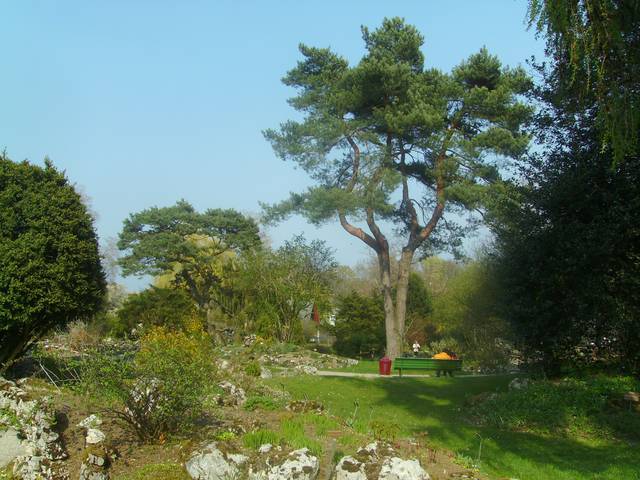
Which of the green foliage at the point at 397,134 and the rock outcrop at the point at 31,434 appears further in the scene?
the green foliage at the point at 397,134

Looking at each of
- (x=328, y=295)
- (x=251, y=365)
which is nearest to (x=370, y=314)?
(x=328, y=295)

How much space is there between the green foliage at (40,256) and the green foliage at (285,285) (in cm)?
Result: 2037

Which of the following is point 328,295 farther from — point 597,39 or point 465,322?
point 597,39

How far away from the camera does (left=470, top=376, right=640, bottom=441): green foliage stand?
31.9 feet

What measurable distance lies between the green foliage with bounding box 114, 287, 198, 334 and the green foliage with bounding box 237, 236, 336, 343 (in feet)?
10.2

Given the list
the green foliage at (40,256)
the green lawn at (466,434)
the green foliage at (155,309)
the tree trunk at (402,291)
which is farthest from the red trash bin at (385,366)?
the green foliage at (40,256)

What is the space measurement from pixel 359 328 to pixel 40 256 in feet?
83.7

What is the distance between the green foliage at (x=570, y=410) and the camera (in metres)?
9.72

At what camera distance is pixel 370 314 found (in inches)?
1307

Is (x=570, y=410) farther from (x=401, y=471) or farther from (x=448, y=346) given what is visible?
(x=448, y=346)

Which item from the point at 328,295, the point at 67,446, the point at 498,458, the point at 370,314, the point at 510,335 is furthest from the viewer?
the point at 370,314

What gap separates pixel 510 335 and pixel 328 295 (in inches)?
672

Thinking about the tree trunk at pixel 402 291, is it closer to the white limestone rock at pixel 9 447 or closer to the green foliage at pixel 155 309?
the green foliage at pixel 155 309

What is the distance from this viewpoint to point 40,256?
839 cm
